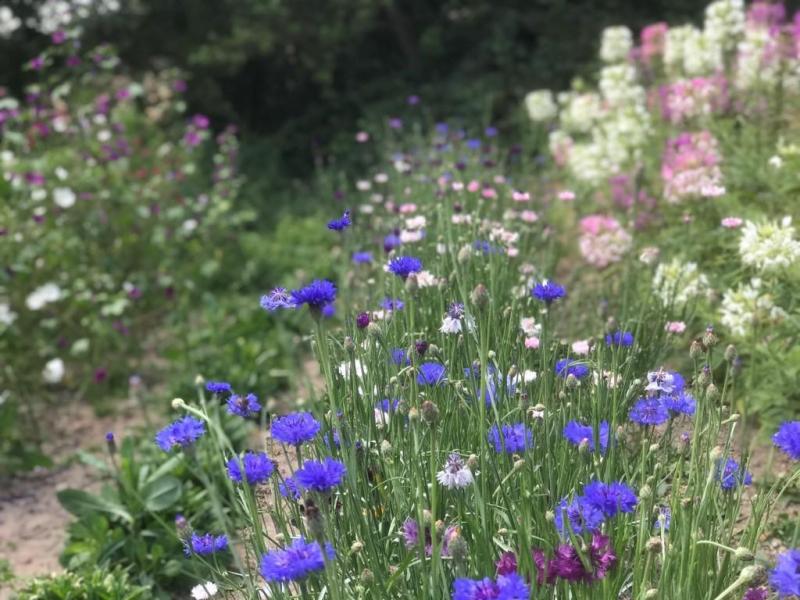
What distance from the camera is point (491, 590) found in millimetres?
1206

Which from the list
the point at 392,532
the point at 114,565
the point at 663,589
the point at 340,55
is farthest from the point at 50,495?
the point at 340,55

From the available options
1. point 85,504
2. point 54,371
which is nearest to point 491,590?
point 85,504

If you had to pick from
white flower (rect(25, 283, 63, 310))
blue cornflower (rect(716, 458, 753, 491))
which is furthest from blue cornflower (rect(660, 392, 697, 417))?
white flower (rect(25, 283, 63, 310))

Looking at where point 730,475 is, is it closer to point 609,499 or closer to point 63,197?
point 609,499

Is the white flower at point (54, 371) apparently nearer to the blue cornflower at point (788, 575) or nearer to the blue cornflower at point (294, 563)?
the blue cornflower at point (294, 563)

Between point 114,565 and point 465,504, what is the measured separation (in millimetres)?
1570

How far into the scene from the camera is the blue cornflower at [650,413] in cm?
173

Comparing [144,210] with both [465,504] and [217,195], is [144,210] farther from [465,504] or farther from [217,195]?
[465,504]

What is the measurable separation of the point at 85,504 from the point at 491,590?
6.59 ft

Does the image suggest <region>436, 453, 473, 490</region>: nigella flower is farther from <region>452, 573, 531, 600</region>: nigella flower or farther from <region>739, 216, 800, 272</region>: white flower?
<region>739, 216, 800, 272</region>: white flower

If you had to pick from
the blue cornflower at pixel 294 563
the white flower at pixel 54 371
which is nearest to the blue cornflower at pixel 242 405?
the blue cornflower at pixel 294 563

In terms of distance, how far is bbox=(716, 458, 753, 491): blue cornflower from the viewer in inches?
63.1

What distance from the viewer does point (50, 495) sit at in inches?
146

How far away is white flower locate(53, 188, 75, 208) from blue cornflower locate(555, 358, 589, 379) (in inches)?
141
